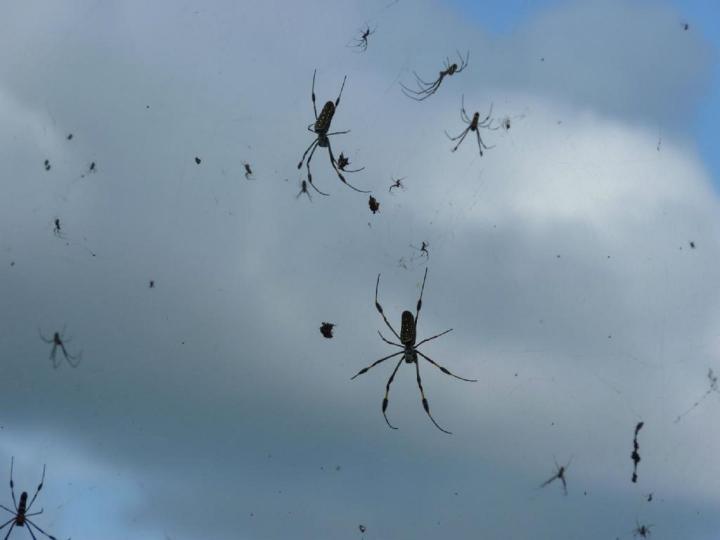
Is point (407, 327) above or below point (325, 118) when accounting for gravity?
below

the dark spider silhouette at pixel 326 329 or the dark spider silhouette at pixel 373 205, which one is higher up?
the dark spider silhouette at pixel 373 205

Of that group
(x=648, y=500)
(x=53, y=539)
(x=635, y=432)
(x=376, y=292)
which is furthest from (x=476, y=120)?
(x=53, y=539)

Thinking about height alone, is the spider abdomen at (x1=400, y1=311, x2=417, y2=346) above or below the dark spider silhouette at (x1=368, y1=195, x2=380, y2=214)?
below

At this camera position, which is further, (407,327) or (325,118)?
(325,118)

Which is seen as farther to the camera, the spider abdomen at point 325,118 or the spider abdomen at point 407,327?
the spider abdomen at point 325,118

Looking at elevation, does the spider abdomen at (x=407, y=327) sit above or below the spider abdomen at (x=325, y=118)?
below
